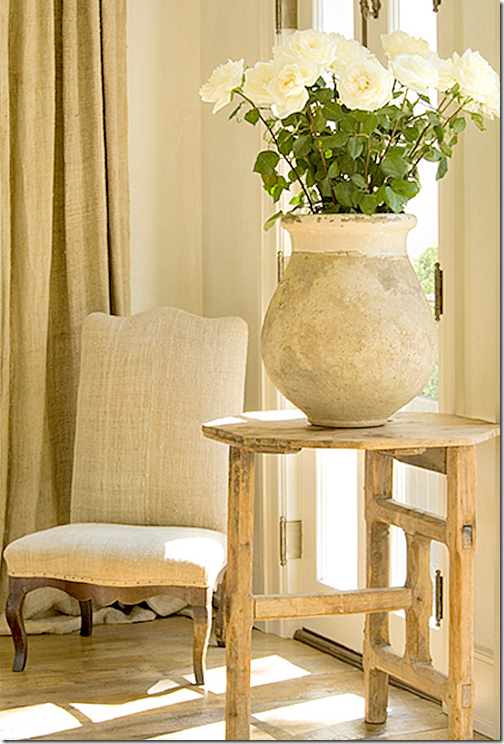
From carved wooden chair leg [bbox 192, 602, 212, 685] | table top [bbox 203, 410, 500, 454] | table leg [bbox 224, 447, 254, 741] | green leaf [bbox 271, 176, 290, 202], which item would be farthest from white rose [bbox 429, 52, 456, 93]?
carved wooden chair leg [bbox 192, 602, 212, 685]

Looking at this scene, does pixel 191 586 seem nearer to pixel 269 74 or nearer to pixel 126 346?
pixel 126 346

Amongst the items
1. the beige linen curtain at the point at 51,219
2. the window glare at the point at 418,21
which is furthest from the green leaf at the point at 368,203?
the beige linen curtain at the point at 51,219

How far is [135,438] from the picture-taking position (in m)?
3.08

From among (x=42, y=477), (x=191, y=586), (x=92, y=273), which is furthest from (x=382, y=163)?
(x=42, y=477)

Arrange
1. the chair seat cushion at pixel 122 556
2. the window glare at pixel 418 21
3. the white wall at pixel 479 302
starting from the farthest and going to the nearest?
the chair seat cushion at pixel 122 556, the window glare at pixel 418 21, the white wall at pixel 479 302

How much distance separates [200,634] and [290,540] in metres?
0.60

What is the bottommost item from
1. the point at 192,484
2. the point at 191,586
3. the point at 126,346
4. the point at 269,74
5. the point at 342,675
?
the point at 342,675

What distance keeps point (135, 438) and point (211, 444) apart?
242 mm

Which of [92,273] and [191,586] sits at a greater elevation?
[92,273]

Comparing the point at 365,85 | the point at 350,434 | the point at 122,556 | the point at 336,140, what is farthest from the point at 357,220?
the point at 122,556

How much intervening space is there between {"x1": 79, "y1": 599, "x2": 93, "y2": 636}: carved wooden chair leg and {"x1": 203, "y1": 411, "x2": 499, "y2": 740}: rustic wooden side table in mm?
1258

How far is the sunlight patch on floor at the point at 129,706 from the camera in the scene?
2.50 meters

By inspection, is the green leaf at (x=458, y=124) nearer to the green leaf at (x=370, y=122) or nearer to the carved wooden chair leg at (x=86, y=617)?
the green leaf at (x=370, y=122)

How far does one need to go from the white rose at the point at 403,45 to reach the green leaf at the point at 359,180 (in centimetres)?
22
